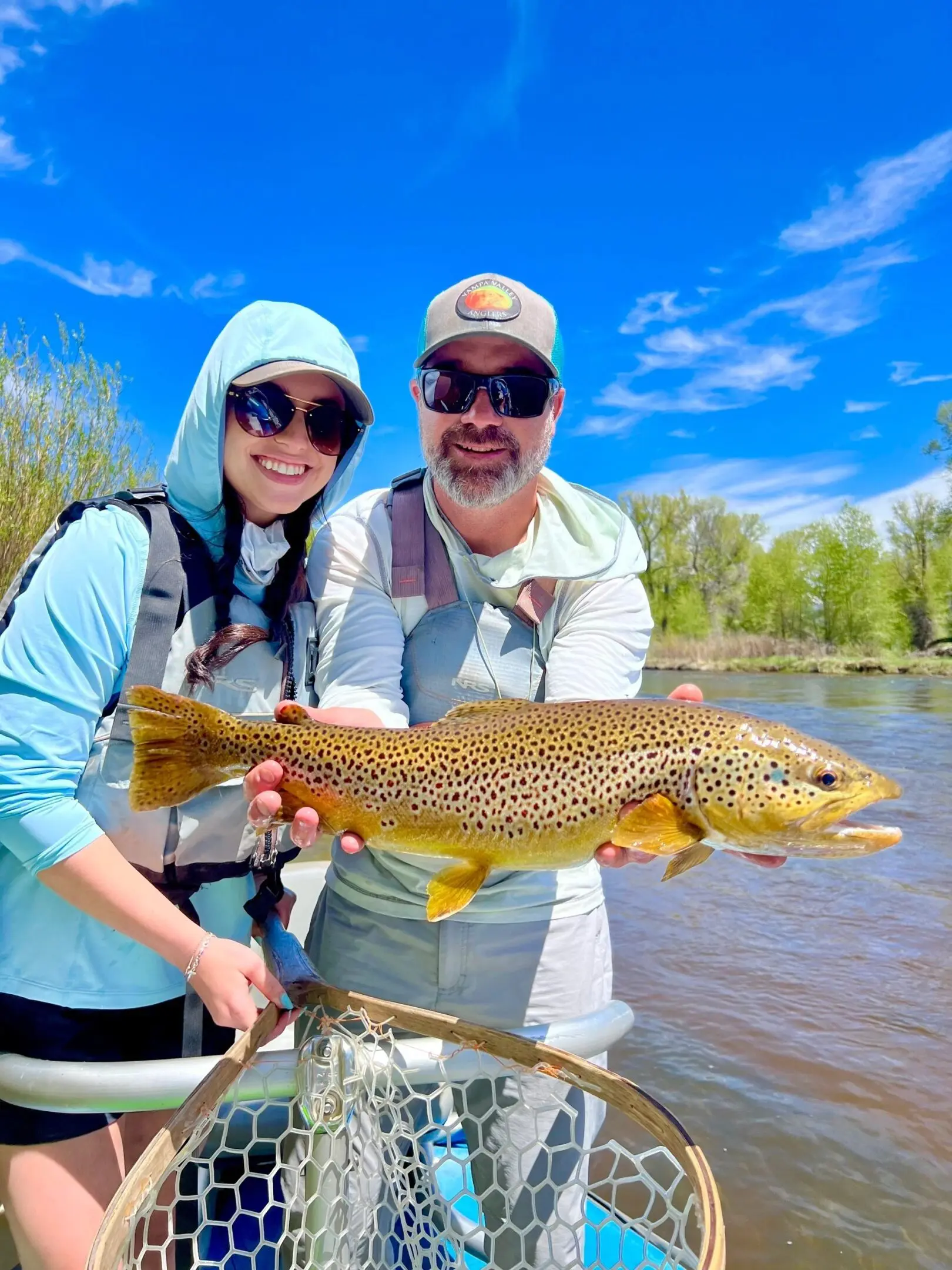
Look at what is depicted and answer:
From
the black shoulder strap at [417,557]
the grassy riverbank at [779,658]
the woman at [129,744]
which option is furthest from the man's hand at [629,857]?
the grassy riverbank at [779,658]

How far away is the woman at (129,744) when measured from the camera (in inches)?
82.2

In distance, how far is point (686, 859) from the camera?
8.07 ft

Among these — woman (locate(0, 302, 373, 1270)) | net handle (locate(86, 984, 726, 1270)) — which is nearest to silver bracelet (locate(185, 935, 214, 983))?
woman (locate(0, 302, 373, 1270))

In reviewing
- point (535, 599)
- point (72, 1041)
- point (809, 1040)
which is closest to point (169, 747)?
point (72, 1041)

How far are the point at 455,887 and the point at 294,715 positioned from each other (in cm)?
71

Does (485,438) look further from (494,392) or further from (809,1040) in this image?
(809,1040)

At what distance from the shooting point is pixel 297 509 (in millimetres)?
2846

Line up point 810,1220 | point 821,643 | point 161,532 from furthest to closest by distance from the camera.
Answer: point 821,643 < point 810,1220 < point 161,532

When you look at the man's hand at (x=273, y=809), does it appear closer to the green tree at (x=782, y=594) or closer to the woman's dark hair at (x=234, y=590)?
the woman's dark hair at (x=234, y=590)

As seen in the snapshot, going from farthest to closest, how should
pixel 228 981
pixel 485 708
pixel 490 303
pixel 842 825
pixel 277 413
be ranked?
1. pixel 490 303
2. pixel 485 708
3. pixel 277 413
4. pixel 842 825
5. pixel 228 981

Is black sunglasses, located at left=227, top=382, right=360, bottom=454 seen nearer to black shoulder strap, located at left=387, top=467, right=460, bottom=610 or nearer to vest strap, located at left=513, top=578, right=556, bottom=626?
black shoulder strap, located at left=387, top=467, right=460, bottom=610

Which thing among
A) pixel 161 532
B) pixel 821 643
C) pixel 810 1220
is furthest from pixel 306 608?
pixel 821 643

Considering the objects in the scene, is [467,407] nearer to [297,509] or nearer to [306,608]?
[297,509]

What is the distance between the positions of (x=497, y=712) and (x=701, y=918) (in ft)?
20.2
